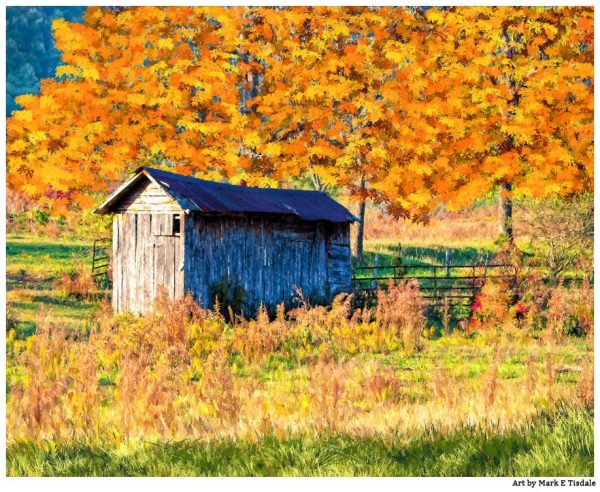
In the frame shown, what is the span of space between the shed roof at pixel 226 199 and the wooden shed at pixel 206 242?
3 centimetres

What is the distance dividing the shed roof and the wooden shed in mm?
28

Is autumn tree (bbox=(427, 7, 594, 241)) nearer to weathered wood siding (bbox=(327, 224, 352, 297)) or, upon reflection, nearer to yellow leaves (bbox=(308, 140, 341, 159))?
yellow leaves (bbox=(308, 140, 341, 159))

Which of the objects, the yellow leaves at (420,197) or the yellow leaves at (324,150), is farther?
the yellow leaves at (324,150)

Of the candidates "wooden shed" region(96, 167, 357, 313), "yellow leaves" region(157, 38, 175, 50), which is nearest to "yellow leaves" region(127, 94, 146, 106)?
"yellow leaves" region(157, 38, 175, 50)

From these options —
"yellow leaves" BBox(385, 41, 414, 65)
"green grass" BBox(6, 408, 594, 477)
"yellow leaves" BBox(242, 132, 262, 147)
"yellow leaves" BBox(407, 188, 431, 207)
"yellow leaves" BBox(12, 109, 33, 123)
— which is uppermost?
"yellow leaves" BBox(385, 41, 414, 65)

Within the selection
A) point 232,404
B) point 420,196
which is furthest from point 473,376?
point 420,196

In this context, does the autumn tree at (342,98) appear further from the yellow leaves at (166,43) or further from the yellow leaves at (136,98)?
the yellow leaves at (136,98)

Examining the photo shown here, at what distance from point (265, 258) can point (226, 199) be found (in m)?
2.00

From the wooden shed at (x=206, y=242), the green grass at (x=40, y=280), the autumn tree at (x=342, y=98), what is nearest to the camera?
the wooden shed at (x=206, y=242)

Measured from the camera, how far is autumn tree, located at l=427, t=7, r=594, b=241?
84.3ft

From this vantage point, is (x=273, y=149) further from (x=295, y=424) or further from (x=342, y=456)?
(x=342, y=456)

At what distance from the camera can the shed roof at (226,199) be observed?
1891 cm

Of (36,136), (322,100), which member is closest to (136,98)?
(36,136)

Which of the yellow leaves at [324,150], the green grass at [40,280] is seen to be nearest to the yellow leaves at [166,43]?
the yellow leaves at [324,150]
